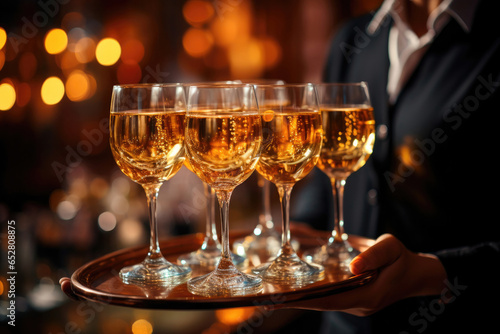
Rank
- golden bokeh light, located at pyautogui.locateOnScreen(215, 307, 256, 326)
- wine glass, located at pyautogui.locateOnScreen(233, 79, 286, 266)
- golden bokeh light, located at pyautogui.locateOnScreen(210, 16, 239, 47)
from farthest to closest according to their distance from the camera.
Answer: golden bokeh light, located at pyautogui.locateOnScreen(210, 16, 239, 47) < golden bokeh light, located at pyautogui.locateOnScreen(215, 307, 256, 326) < wine glass, located at pyautogui.locateOnScreen(233, 79, 286, 266)

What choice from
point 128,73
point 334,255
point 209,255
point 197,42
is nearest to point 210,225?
point 209,255

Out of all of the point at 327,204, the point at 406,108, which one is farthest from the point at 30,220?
the point at 406,108

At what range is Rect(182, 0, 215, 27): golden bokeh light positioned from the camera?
3.92 meters

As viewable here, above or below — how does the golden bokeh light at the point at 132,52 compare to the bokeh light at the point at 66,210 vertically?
above

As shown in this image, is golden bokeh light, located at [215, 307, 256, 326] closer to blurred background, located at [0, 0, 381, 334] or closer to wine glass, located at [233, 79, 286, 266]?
blurred background, located at [0, 0, 381, 334]

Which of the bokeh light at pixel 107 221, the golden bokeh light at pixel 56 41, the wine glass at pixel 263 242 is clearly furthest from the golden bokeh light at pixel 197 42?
the wine glass at pixel 263 242

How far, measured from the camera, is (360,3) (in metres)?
3.77

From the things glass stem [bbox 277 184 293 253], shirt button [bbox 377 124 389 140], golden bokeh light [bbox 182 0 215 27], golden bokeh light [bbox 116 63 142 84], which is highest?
golden bokeh light [bbox 182 0 215 27]

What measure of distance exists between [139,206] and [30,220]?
60 centimetres

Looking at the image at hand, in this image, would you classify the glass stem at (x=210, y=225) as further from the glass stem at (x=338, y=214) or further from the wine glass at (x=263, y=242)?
the glass stem at (x=338, y=214)

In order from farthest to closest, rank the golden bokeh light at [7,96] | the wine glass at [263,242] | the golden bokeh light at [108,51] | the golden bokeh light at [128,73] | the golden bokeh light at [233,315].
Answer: the golden bokeh light at [128,73] → the golden bokeh light at [108,51] → the golden bokeh light at [7,96] → the golden bokeh light at [233,315] → the wine glass at [263,242]

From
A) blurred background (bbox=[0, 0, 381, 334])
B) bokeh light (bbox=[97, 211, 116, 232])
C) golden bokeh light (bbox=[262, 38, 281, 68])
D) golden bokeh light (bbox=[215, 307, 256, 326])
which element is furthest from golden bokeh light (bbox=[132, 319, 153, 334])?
golden bokeh light (bbox=[262, 38, 281, 68])

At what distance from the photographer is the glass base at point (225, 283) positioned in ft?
3.21

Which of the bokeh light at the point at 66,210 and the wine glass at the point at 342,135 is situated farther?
the bokeh light at the point at 66,210
